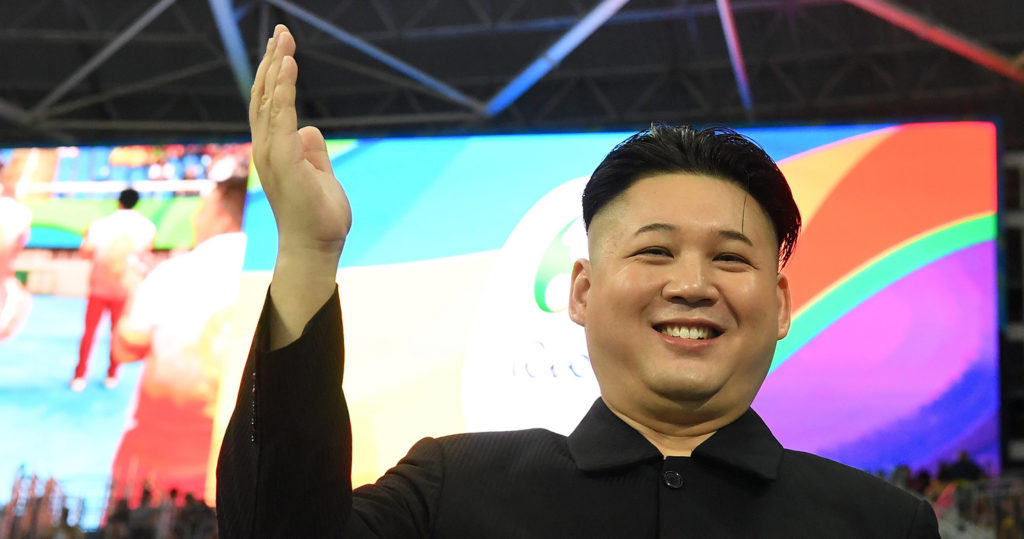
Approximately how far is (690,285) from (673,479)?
0.70 feet

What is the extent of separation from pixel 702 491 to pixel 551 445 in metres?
0.18

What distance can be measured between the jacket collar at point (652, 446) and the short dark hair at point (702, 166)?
9.8 inches

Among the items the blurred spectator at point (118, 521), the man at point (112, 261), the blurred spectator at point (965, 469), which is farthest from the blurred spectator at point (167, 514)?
the blurred spectator at point (965, 469)

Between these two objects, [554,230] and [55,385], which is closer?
[554,230]

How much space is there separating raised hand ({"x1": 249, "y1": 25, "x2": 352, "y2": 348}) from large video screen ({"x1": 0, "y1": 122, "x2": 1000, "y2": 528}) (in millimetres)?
2972

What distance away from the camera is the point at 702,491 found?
1.04m

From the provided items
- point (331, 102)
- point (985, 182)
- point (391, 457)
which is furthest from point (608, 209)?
point (331, 102)

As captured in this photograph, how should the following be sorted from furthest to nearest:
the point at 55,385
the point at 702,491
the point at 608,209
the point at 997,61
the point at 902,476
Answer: the point at 997,61 < the point at 55,385 < the point at 902,476 < the point at 608,209 < the point at 702,491

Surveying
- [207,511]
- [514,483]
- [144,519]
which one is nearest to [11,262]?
[144,519]

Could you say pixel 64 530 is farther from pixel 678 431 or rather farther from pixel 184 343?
pixel 678 431

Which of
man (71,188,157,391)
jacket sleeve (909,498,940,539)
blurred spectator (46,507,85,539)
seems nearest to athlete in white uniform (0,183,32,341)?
man (71,188,157,391)

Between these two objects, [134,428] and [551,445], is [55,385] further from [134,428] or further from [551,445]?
[551,445]

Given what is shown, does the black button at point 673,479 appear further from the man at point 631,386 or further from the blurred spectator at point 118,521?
the blurred spectator at point 118,521

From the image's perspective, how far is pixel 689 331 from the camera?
110 centimetres
